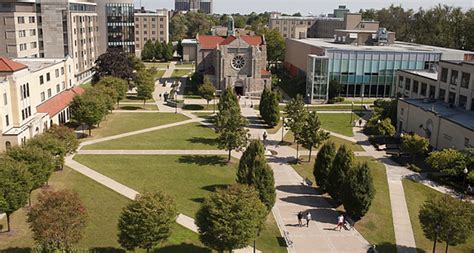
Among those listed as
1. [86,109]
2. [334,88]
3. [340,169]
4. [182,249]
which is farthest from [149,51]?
[182,249]

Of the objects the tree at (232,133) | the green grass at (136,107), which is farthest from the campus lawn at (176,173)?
the green grass at (136,107)

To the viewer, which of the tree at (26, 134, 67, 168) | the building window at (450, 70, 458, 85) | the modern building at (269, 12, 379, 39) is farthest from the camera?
the modern building at (269, 12, 379, 39)

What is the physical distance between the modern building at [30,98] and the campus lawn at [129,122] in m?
5.41

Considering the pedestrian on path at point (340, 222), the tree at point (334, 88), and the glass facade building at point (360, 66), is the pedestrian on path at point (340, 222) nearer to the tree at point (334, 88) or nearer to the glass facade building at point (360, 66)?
the glass facade building at point (360, 66)

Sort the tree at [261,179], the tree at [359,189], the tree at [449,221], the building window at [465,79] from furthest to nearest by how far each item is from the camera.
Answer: the building window at [465,79]
the tree at [359,189]
the tree at [261,179]
the tree at [449,221]

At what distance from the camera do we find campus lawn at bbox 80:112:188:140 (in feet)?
184

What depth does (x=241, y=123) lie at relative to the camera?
147 feet

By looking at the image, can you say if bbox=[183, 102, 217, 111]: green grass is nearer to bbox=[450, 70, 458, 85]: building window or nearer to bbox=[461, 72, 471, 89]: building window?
bbox=[450, 70, 458, 85]: building window

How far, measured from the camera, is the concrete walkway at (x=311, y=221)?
28.6 metres

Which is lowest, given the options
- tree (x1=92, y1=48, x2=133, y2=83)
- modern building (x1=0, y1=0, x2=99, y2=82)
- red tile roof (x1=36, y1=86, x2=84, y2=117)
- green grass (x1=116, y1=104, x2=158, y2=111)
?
green grass (x1=116, y1=104, x2=158, y2=111)

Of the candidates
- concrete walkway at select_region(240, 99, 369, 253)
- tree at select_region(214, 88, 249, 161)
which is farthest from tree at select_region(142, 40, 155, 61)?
concrete walkway at select_region(240, 99, 369, 253)

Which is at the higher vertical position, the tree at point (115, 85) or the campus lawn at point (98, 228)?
the tree at point (115, 85)

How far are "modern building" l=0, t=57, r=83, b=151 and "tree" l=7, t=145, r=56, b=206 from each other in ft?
40.7

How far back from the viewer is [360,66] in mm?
79188
